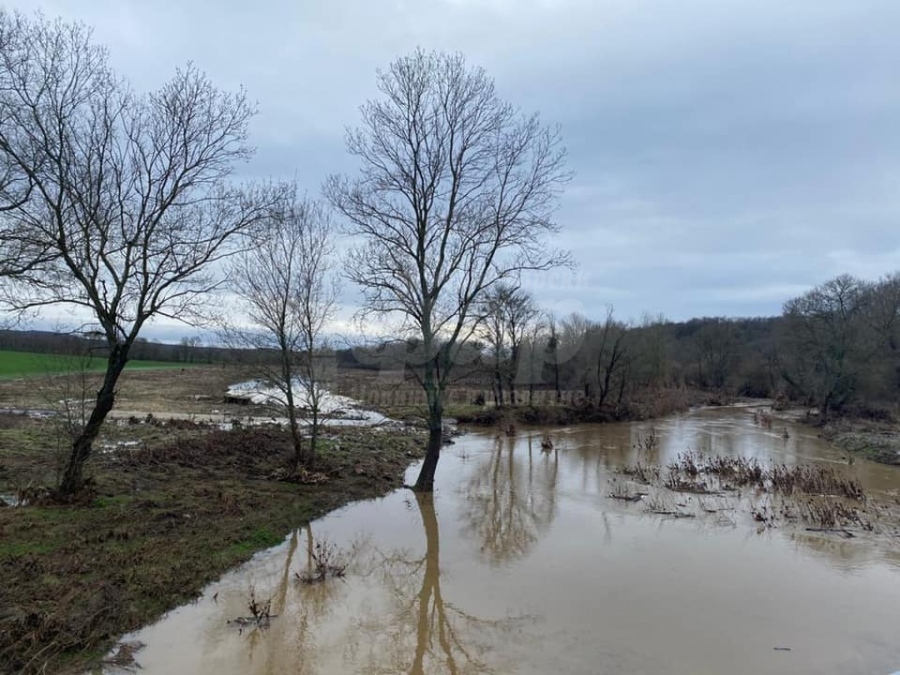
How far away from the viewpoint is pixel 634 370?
3634 cm

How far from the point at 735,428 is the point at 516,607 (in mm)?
26600

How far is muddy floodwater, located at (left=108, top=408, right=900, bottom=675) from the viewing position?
5668 millimetres

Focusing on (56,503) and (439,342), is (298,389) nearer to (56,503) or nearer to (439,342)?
(439,342)

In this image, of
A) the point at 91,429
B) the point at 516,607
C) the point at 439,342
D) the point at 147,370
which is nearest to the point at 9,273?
the point at 91,429

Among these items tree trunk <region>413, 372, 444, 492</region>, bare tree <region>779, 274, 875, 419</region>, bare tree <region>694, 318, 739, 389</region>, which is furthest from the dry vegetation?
bare tree <region>694, 318, 739, 389</region>

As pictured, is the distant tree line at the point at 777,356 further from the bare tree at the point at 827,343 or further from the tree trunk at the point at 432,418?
the tree trunk at the point at 432,418

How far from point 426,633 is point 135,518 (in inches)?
204

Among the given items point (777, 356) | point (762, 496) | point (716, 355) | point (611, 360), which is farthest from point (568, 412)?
point (716, 355)

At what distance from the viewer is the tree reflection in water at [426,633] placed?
5.59 meters

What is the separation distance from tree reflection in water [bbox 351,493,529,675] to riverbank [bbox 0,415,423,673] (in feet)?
7.87

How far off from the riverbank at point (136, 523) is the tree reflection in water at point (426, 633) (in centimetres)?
240

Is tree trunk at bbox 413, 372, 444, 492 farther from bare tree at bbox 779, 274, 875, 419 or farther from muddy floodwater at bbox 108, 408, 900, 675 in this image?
bare tree at bbox 779, 274, 875, 419

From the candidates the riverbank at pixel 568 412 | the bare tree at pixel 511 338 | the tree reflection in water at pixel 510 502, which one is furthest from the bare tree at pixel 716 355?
the tree reflection in water at pixel 510 502

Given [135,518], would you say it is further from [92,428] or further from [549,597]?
[549,597]
